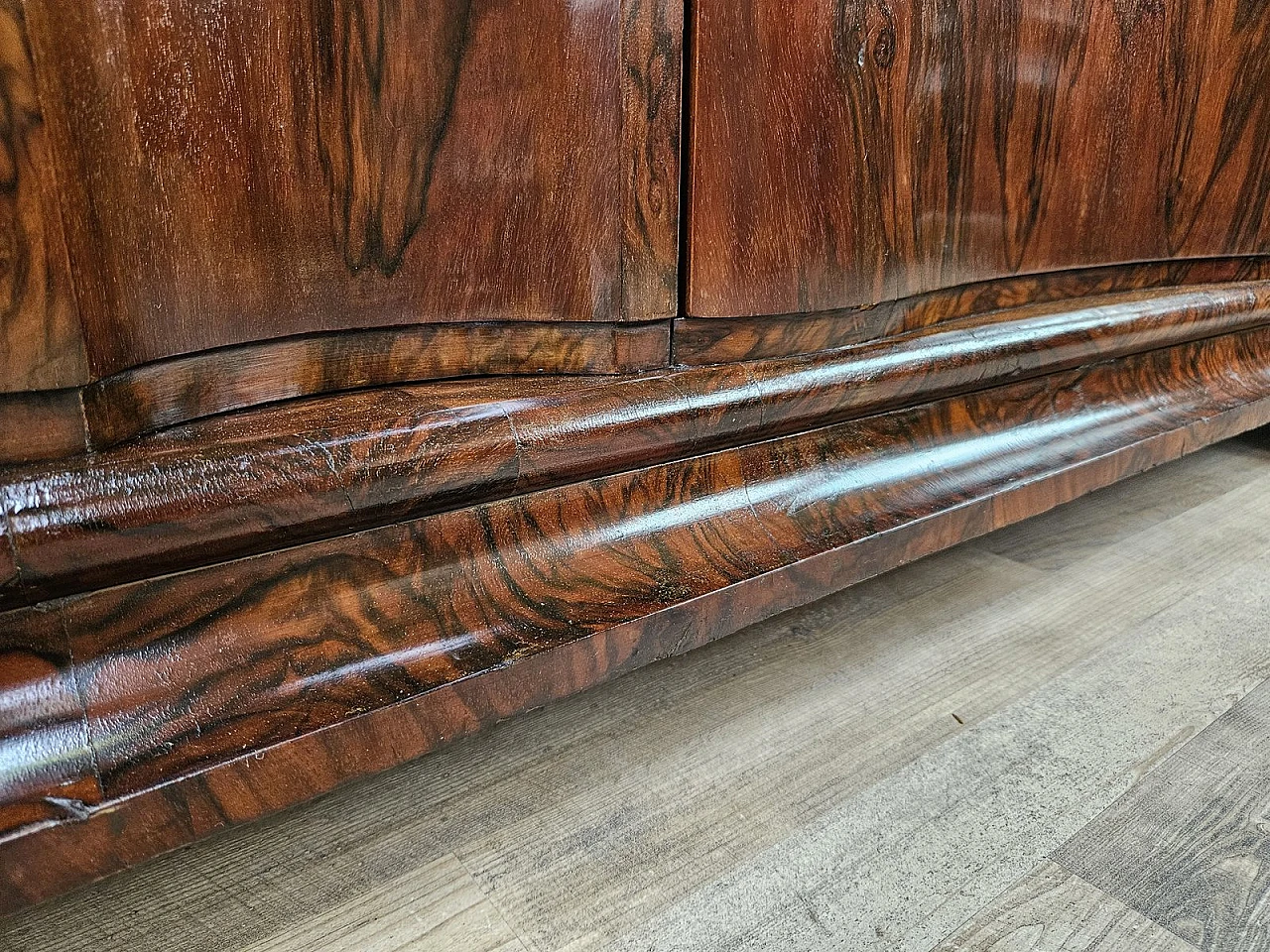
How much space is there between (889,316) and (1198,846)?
0.29m

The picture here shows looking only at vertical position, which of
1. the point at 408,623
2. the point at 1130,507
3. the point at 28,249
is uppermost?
the point at 28,249

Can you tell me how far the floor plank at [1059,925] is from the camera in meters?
0.35

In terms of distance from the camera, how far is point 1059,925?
0.36 m

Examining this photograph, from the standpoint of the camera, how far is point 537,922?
0.35 metres

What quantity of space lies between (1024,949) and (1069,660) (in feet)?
0.78

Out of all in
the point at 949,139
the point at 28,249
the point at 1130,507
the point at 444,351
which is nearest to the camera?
the point at 28,249

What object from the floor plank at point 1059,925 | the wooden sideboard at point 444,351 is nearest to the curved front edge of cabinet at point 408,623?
the wooden sideboard at point 444,351

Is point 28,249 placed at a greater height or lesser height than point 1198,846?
greater

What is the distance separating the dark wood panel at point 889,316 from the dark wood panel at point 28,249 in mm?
238

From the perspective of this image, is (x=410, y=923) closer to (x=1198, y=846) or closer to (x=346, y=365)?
(x=346, y=365)

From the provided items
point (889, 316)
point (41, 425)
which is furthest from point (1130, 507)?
point (41, 425)

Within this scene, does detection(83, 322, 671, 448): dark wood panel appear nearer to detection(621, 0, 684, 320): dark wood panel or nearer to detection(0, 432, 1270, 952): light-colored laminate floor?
detection(621, 0, 684, 320): dark wood panel

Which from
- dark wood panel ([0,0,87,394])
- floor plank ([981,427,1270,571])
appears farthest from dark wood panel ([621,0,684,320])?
floor plank ([981,427,1270,571])

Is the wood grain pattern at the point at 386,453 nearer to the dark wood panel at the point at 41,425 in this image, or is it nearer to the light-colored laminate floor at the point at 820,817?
the dark wood panel at the point at 41,425
